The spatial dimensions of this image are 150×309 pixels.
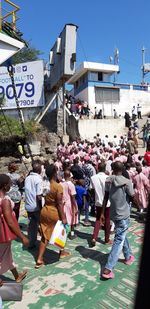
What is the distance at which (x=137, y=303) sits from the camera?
1219 millimetres

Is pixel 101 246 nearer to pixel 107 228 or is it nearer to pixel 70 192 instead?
pixel 107 228

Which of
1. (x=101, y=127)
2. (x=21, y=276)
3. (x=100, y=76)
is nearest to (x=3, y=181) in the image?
(x=21, y=276)

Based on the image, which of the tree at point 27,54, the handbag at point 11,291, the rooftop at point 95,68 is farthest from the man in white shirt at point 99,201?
the tree at point 27,54

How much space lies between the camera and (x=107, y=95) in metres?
30.7

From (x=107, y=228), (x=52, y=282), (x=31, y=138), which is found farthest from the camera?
(x=31, y=138)

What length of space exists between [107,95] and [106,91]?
377 mm

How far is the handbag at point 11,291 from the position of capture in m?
4.58

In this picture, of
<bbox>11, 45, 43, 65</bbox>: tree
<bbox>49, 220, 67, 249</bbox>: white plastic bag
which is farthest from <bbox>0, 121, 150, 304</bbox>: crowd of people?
<bbox>11, 45, 43, 65</bbox>: tree

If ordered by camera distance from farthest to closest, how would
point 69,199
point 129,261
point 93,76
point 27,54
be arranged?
point 27,54 → point 93,76 → point 69,199 → point 129,261

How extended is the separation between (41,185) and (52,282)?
1.90 metres

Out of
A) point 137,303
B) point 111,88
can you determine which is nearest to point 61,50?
point 111,88

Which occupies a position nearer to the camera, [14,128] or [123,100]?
[14,128]

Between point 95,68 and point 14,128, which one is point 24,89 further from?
point 95,68

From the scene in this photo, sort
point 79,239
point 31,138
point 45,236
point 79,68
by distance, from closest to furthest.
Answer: point 45,236, point 79,239, point 31,138, point 79,68
